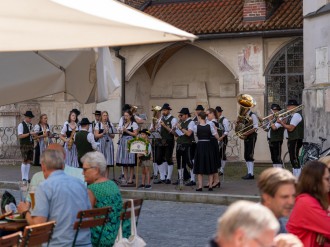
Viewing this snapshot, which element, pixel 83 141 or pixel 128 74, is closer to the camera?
pixel 83 141

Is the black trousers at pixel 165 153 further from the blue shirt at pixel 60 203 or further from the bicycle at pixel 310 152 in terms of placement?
the blue shirt at pixel 60 203

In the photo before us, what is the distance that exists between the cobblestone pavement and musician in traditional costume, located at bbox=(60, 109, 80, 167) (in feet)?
11.6

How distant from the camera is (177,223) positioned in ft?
45.2

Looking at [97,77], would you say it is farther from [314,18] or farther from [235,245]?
[314,18]

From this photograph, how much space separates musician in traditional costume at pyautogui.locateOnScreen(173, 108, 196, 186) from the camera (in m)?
19.4

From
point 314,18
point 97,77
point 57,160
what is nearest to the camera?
point 57,160

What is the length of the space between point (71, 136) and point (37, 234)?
13424 mm

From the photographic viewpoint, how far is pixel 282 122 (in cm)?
1947

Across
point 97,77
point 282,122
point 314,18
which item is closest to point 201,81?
point 314,18

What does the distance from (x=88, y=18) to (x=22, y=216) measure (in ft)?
7.78

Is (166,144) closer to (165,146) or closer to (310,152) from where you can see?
(165,146)

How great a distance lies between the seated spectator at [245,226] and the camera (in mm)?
3754

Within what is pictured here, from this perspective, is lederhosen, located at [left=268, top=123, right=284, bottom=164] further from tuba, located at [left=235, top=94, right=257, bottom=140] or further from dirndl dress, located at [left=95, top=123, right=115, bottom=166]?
dirndl dress, located at [left=95, top=123, right=115, bottom=166]

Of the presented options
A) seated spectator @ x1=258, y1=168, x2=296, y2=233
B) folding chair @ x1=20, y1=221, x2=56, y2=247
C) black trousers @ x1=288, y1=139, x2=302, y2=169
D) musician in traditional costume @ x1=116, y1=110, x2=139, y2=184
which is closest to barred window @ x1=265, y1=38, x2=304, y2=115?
black trousers @ x1=288, y1=139, x2=302, y2=169
